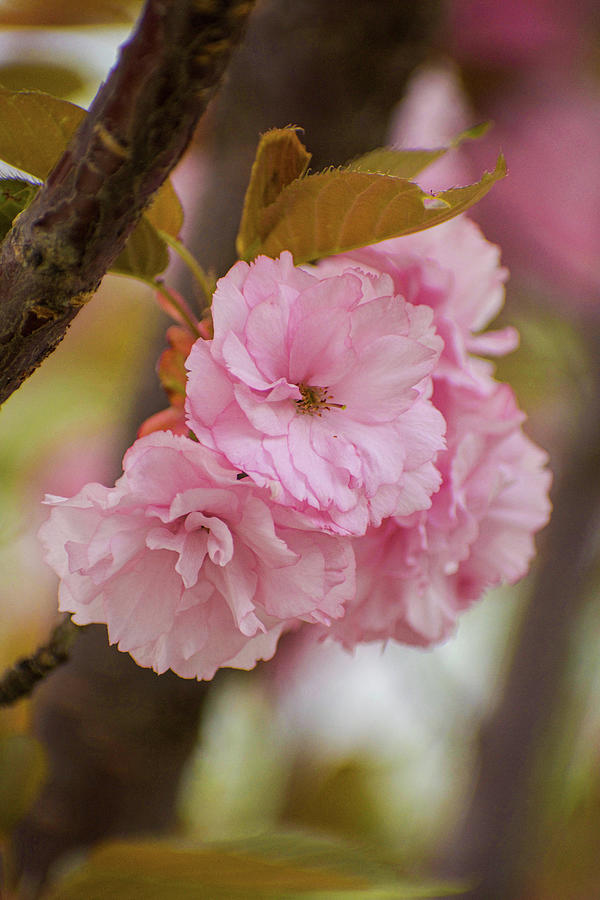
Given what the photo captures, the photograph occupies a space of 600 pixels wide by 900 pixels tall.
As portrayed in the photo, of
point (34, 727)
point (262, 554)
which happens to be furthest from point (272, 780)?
point (262, 554)

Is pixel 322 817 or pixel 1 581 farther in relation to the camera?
pixel 322 817

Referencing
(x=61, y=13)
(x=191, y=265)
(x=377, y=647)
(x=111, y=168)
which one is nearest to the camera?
(x=111, y=168)

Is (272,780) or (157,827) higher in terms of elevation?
(157,827)

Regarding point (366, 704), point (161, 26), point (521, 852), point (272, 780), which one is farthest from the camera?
point (366, 704)

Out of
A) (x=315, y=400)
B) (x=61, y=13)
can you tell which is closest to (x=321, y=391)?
(x=315, y=400)

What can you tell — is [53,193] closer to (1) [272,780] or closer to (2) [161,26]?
(2) [161,26]

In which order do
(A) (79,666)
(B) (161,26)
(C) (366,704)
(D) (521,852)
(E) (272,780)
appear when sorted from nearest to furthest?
(B) (161,26) < (A) (79,666) < (D) (521,852) < (E) (272,780) < (C) (366,704)

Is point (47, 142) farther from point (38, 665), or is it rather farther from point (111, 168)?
point (38, 665)
